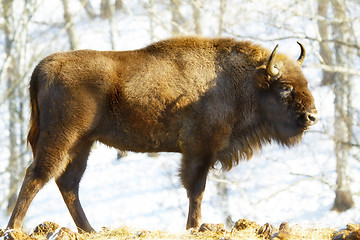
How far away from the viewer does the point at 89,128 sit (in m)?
5.67

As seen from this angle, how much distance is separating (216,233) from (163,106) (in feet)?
6.05

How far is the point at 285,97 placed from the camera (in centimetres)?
621

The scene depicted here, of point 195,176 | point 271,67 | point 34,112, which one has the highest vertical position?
point 271,67

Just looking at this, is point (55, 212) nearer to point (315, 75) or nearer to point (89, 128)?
point (89, 128)

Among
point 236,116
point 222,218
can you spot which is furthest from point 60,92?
point 222,218

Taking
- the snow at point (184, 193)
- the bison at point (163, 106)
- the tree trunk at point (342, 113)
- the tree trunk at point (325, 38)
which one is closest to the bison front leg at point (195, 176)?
the bison at point (163, 106)

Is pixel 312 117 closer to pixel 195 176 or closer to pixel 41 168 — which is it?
pixel 195 176

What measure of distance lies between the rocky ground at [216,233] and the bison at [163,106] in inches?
36.5

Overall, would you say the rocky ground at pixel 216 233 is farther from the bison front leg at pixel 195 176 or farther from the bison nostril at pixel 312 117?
the bison nostril at pixel 312 117

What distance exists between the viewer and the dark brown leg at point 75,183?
586 centimetres

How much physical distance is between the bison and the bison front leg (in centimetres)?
1

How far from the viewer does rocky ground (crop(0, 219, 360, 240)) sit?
427cm

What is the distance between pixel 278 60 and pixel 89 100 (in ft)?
8.15

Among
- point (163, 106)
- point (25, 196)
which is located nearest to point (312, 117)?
point (163, 106)
